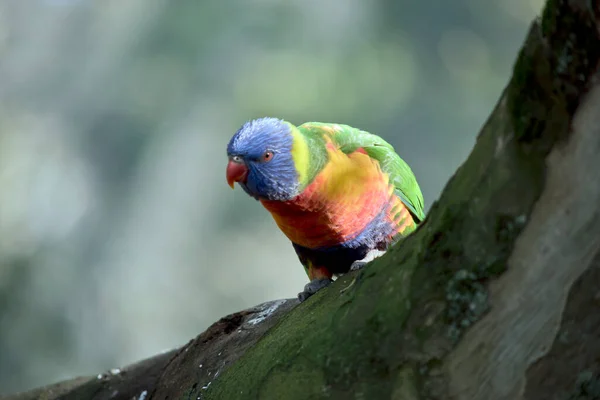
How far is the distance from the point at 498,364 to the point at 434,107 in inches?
188

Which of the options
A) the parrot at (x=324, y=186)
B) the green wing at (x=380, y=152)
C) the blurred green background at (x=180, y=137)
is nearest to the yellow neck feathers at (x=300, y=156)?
the parrot at (x=324, y=186)

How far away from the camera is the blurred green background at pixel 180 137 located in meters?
5.41

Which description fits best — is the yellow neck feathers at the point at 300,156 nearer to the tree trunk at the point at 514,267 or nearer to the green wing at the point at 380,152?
the green wing at the point at 380,152

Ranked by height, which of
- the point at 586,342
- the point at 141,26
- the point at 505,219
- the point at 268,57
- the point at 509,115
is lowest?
the point at 586,342

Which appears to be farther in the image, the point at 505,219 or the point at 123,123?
the point at 123,123

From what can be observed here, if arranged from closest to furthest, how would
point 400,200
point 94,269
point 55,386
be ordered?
point 400,200
point 55,386
point 94,269

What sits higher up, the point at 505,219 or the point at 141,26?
the point at 141,26

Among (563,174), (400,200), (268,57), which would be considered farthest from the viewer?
(268,57)

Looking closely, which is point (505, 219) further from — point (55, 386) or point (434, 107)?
point (434, 107)

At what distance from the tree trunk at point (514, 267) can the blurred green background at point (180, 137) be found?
417 centimetres

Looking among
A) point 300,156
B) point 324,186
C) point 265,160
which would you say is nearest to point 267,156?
point 265,160

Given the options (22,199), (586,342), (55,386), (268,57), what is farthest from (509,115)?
(22,199)

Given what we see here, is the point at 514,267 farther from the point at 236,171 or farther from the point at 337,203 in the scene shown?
the point at 236,171

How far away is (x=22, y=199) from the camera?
18.7 feet
